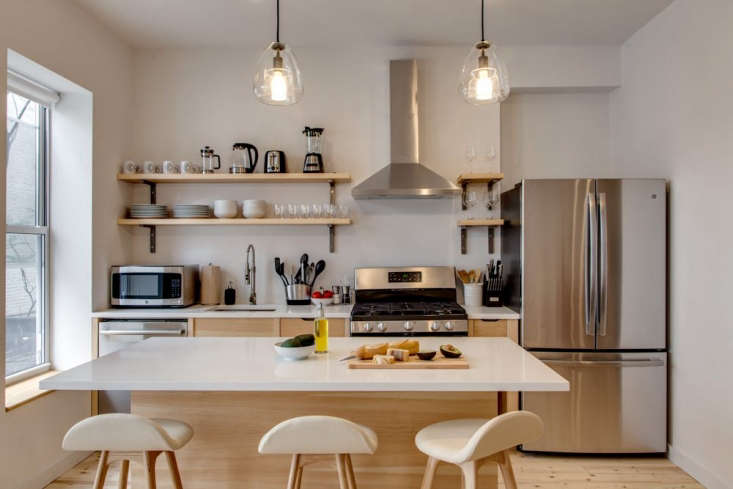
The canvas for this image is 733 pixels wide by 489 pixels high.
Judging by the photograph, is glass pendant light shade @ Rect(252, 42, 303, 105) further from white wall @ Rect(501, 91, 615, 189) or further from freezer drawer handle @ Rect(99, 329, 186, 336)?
white wall @ Rect(501, 91, 615, 189)

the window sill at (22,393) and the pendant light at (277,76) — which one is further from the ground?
the pendant light at (277,76)

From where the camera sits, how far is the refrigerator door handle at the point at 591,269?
315cm

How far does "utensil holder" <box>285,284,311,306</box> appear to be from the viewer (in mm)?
3742

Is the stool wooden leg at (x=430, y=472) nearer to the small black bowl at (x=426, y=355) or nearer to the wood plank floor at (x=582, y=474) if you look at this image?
the small black bowl at (x=426, y=355)

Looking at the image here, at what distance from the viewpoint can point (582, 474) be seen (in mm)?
2922

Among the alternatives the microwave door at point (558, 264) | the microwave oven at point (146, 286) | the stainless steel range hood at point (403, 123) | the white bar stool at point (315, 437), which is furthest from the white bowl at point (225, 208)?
the white bar stool at point (315, 437)

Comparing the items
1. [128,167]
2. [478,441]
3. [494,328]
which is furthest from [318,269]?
[478,441]

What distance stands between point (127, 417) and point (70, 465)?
1.83 m

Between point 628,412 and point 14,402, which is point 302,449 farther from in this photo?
point 628,412

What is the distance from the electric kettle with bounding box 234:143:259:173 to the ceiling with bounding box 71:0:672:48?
0.81 metres

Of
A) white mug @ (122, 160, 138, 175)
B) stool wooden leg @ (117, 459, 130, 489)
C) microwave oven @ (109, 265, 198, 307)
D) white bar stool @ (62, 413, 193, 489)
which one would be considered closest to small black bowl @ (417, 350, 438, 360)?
white bar stool @ (62, 413, 193, 489)

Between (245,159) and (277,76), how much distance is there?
1.77 m

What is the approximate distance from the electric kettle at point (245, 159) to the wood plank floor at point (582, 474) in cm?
212

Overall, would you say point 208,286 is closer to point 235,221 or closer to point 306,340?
point 235,221
